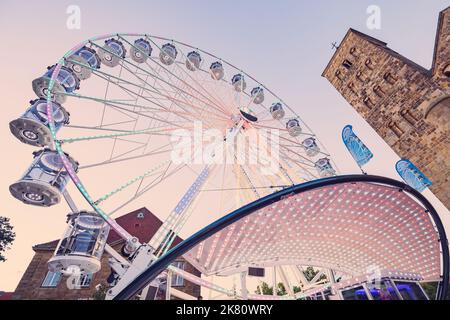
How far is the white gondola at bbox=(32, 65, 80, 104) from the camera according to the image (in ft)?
34.8

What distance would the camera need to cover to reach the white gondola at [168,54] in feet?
48.1

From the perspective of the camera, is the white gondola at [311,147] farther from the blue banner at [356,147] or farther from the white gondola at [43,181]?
the white gondola at [43,181]

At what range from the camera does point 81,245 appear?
7.67 metres

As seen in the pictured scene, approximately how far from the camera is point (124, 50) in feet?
44.4

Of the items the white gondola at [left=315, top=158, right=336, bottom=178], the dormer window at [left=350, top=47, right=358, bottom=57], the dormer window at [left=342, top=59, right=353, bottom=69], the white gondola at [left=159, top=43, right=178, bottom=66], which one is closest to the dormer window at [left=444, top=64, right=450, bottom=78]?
the dormer window at [left=350, top=47, right=358, bottom=57]

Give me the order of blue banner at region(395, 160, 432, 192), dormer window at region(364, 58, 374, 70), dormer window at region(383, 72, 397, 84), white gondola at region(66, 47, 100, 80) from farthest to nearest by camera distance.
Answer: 1. dormer window at region(364, 58, 374, 70)
2. dormer window at region(383, 72, 397, 84)
3. white gondola at region(66, 47, 100, 80)
4. blue banner at region(395, 160, 432, 192)

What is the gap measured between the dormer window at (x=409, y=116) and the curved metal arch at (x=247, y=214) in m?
8.47

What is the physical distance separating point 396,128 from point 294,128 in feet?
23.9

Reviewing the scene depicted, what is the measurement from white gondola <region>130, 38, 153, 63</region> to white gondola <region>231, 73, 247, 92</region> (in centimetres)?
631

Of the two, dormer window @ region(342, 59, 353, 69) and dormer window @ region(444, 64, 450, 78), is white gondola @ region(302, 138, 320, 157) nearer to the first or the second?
dormer window @ region(444, 64, 450, 78)

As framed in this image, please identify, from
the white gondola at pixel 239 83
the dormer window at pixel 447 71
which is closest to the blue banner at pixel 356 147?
the white gondola at pixel 239 83

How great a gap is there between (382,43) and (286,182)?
18.9 meters

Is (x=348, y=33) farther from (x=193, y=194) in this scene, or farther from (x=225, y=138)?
(x=193, y=194)
